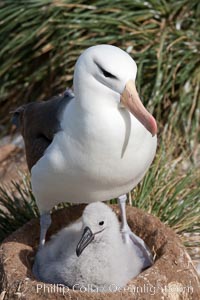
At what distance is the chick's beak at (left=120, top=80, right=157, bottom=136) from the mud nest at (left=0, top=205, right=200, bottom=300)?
751 mm

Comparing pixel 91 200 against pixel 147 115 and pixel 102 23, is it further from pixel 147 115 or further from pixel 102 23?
pixel 102 23

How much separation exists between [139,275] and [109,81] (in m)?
0.96

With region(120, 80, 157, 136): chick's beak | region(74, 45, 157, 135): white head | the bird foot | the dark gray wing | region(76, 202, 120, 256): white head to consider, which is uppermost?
region(74, 45, 157, 135): white head

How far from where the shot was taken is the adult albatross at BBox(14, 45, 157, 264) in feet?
12.2

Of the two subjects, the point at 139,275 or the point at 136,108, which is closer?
the point at 136,108

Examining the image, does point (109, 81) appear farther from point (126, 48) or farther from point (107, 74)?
point (126, 48)

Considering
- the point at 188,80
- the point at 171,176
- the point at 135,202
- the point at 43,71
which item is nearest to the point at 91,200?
the point at 135,202

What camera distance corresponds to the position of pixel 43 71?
6.54 metres

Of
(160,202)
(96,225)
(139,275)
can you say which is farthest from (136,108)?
(160,202)

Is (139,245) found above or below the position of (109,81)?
below

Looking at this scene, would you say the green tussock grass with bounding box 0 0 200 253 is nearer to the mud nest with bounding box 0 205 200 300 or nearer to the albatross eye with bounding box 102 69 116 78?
the mud nest with bounding box 0 205 200 300

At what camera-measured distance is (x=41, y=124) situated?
431 centimetres

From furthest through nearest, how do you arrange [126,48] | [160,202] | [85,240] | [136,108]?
[126,48]
[160,202]
[85,240]
[136,108]

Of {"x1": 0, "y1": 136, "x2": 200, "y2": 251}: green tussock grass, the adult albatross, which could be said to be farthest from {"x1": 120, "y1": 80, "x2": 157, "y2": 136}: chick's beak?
{"x1": 0, "y1": 136, "x2": 200, "y2": 251}: green tussock grass
